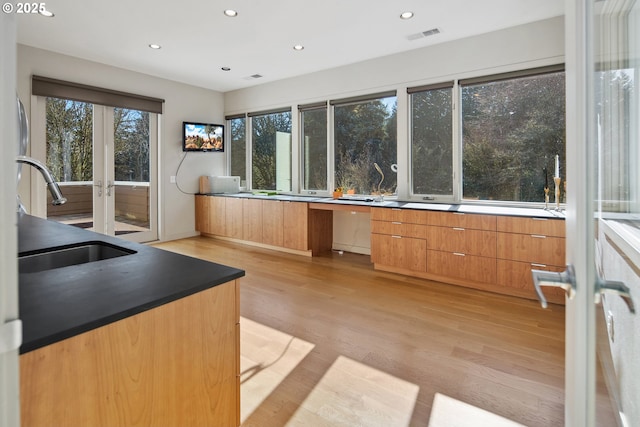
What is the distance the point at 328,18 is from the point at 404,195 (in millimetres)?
2302

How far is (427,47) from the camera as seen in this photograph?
172 inches

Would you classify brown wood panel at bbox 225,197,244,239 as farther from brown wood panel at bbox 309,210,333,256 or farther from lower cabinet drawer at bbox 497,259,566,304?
lower cabinet drawer at bbox 497,259,566,304

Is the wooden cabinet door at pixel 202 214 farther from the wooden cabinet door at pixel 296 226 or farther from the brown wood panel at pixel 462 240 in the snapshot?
the brown wood panel at pixel 462 240

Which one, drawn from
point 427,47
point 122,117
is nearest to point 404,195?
point 427,47

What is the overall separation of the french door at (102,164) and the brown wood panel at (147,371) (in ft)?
15.7

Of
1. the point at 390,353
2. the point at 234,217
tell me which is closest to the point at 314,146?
the point at 234,217

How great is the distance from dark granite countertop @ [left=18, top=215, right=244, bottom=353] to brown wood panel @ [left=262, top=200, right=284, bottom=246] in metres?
3.70

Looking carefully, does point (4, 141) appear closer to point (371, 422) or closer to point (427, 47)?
point (371, 422)

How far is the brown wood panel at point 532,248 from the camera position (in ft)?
10.3

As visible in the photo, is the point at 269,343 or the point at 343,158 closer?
the point at 269,343

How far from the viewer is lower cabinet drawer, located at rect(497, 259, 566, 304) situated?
3186mm

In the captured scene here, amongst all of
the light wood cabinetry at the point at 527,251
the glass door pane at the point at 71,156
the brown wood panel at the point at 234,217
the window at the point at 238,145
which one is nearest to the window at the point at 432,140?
the light wood cabinetry at the point at 527,251

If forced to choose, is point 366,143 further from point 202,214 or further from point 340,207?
point 202,214

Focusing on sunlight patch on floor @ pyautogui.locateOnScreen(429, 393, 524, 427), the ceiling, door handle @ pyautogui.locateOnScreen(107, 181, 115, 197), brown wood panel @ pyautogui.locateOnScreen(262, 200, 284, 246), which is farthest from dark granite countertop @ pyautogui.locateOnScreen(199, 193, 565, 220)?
door handle @ pyautogui.locateOnScreen(107, 181, 115, 197)
